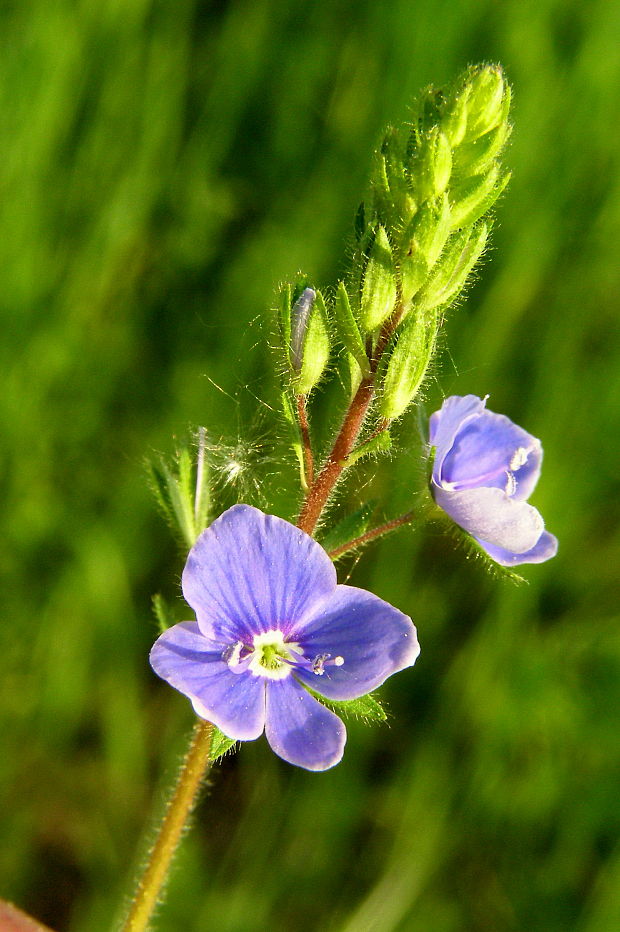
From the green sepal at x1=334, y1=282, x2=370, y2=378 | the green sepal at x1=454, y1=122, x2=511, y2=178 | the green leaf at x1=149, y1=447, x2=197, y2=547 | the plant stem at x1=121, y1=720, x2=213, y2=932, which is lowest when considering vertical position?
the plant stem at x1=121, y1=720, x2=213, y2=932

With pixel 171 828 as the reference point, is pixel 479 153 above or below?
above

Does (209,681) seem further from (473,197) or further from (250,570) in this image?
(473,197)

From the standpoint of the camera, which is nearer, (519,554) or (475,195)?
(475,195)

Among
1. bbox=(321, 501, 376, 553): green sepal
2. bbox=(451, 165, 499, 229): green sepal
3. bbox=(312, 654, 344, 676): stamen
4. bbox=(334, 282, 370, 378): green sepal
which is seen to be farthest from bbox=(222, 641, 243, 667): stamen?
bbox=(451, 165, 499, 229): green sepal

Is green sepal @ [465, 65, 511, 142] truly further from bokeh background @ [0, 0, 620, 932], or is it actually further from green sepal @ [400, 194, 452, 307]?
bokeh background @ [0, 0, 620, 932]

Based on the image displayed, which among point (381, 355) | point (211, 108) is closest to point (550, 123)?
point (211, 108)

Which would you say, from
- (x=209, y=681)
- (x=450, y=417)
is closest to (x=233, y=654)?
(x=209, y=681)

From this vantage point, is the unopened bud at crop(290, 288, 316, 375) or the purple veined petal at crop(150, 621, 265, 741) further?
the unopened bud at crop(290, 288, 316, 375)

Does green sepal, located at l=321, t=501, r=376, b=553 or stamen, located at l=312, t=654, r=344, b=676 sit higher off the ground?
green sepal, located at l=321, t=501, r=376, b=553
